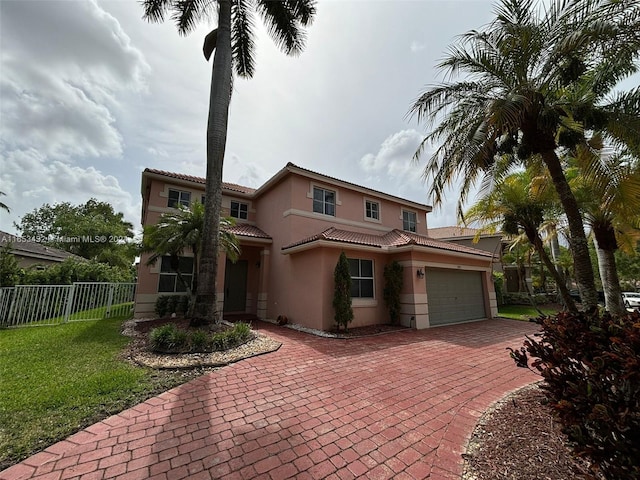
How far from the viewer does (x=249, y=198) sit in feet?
49.8

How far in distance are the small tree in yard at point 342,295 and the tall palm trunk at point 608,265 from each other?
674cm

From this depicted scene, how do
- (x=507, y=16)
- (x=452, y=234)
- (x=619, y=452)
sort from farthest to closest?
(x=452, y=234) → (x=507, y=16) → (x=619, y=452)

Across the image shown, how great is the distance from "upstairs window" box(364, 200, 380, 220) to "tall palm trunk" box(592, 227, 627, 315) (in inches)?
352

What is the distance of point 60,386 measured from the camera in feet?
15.0

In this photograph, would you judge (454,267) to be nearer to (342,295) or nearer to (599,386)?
(342,295)

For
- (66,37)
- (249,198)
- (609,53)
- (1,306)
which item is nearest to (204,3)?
(66,37)

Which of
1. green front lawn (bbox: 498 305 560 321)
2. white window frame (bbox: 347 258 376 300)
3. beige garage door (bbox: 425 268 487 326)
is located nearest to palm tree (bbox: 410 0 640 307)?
white window frame (bbox: 347 258 376 300)

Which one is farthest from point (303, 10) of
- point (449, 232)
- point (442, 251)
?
point (449, 232)

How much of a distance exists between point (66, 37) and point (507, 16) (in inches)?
460

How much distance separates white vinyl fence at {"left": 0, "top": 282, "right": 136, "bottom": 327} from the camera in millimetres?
9953

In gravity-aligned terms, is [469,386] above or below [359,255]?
below

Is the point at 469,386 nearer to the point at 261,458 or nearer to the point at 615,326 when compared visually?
the point at 615,326

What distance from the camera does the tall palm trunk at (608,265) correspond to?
6230mm

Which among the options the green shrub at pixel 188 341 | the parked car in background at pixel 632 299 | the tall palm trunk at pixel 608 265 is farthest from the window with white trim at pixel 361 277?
the parked car in background at pixel 632 299
